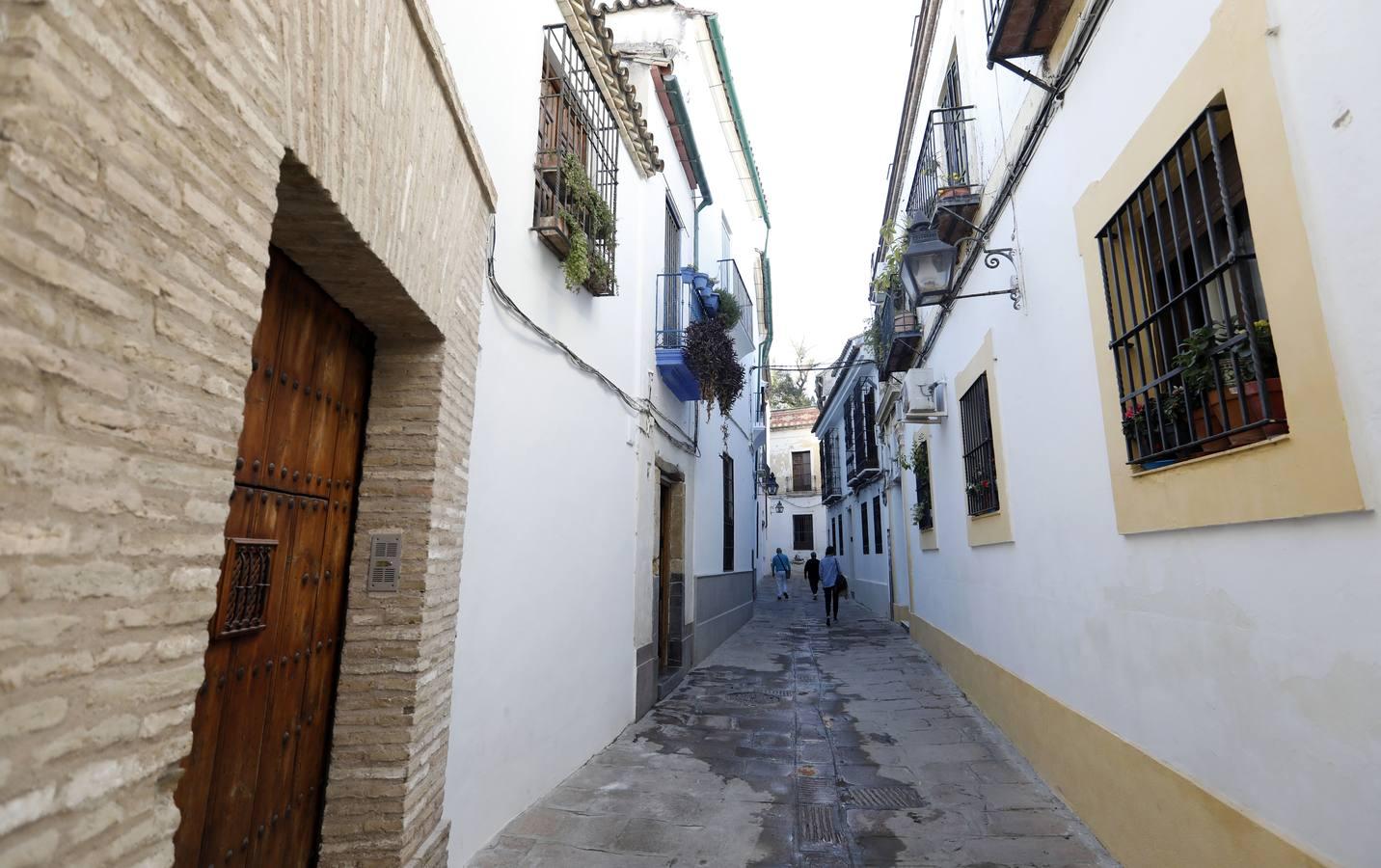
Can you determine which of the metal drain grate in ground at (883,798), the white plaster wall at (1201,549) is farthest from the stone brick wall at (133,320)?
the metal drain grate in ground at (883,798)

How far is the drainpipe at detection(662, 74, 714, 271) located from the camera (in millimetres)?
7363

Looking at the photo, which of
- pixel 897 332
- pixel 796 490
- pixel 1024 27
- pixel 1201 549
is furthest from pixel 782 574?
pixel 1201 549

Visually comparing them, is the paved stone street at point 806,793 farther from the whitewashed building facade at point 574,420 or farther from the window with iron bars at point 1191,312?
the window with iron bars at point 1191,312

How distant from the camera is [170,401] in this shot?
1390 mm

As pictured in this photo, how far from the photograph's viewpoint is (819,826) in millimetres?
3705

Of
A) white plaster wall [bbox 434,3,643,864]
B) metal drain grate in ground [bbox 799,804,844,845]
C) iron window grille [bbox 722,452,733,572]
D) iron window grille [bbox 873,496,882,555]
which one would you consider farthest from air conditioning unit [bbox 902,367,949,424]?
iron window grille [bbox 873,496,882,555]

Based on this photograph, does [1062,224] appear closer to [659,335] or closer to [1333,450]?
[1333,450]

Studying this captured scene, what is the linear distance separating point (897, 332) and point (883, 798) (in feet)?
17.9

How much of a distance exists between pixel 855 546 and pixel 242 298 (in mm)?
16868

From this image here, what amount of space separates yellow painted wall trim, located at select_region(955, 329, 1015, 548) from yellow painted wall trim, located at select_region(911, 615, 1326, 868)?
1.03 meters

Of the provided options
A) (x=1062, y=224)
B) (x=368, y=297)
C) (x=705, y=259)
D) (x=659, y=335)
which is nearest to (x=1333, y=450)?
(x=1062, y=224)

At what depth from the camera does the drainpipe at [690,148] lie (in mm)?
7363

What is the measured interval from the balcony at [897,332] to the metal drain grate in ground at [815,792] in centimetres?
537

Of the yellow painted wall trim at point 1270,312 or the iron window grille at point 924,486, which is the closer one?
the yellow painted wall trim at point 1270,312
